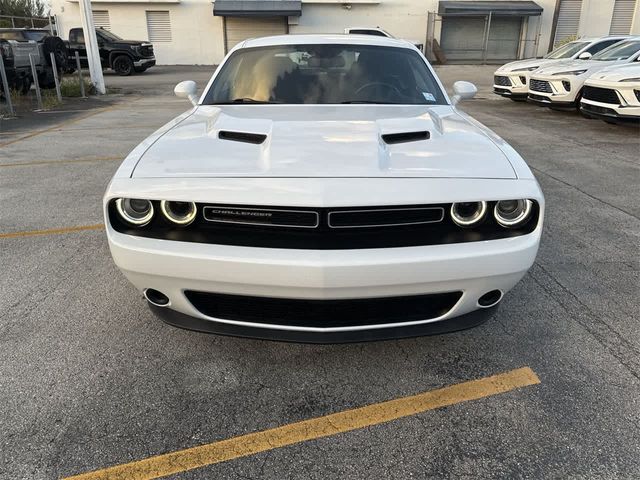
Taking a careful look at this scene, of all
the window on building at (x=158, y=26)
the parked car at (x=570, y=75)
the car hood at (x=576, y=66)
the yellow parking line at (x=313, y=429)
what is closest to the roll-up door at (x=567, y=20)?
the parked car at (x=570, y=75)

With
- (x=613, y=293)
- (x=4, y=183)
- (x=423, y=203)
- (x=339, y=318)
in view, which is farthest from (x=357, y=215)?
(x=4, y=183)

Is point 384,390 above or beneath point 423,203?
beneath

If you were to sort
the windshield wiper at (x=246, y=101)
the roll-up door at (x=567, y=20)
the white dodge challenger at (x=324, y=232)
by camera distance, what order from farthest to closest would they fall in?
the roll-up door at (x=567, y=20) < the windshield wiper at (x=246, y=101) < the white dodge challenger at (x=324, y=232)

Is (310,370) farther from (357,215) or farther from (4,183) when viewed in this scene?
(4,183)

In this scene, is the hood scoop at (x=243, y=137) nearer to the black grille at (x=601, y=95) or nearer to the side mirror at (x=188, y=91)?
the side mirror at (x=188, y=91)

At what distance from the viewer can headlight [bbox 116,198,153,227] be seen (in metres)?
2.31

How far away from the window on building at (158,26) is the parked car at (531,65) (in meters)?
22.2

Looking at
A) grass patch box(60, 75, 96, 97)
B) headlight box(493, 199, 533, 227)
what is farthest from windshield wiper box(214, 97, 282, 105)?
grass patch box(60, 75, 96, 97)

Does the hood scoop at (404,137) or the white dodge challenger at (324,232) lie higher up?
the hood scoop at (404,137)

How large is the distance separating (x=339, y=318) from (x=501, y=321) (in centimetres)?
128

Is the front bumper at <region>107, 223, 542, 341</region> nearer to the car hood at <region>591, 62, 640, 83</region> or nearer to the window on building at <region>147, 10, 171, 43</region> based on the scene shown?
the car hood at <region>591, 62, 640, 83</region>

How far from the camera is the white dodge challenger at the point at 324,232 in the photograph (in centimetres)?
211

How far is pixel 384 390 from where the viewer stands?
8.03ft

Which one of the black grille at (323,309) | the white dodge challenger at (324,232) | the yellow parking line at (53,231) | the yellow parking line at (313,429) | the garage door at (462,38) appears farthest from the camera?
the garage door at (462,38)
